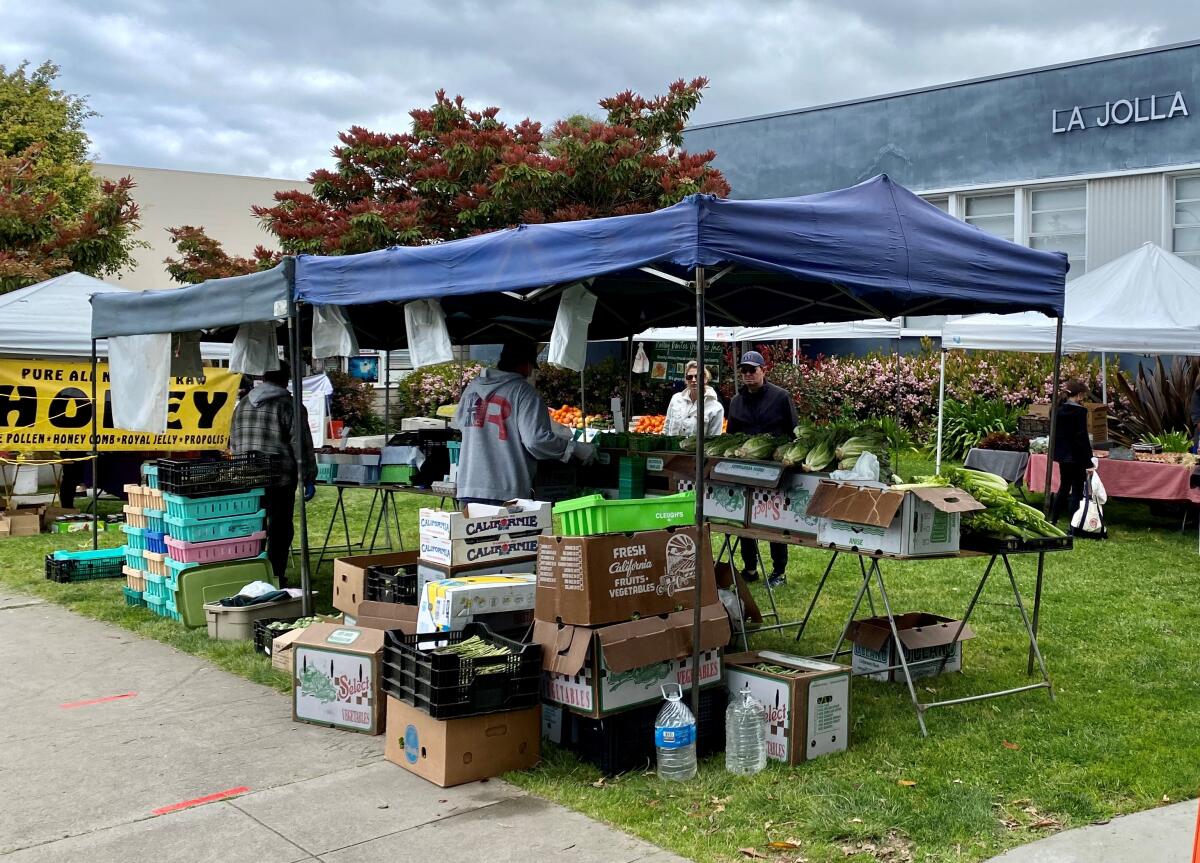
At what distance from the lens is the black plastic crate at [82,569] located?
411 inches

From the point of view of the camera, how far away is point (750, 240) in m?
5.27

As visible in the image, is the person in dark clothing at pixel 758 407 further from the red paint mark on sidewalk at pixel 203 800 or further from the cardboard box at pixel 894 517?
the red paint mark on sidewalk at pixel 203 800

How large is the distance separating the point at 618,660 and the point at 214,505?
4.75 m

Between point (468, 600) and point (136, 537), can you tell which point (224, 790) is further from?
point (136, 537)

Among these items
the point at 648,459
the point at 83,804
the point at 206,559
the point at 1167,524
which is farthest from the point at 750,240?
the point at 1167,524

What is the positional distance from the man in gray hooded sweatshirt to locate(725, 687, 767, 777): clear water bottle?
2.47 metres

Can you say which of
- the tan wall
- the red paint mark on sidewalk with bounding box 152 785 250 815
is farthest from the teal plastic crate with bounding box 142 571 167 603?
the tan wall

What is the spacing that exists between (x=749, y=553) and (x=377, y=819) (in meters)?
5.33

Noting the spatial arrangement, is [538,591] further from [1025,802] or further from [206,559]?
[206,559]

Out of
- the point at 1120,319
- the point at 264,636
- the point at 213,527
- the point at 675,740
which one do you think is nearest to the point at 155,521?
the point at 213,527

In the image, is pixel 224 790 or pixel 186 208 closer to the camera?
pixel 224 790

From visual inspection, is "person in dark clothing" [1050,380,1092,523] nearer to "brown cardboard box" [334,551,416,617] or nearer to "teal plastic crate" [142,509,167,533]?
"brown cardboard box" [334,551,416,617]

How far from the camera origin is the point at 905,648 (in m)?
6.74

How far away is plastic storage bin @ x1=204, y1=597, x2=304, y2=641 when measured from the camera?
8.00m
